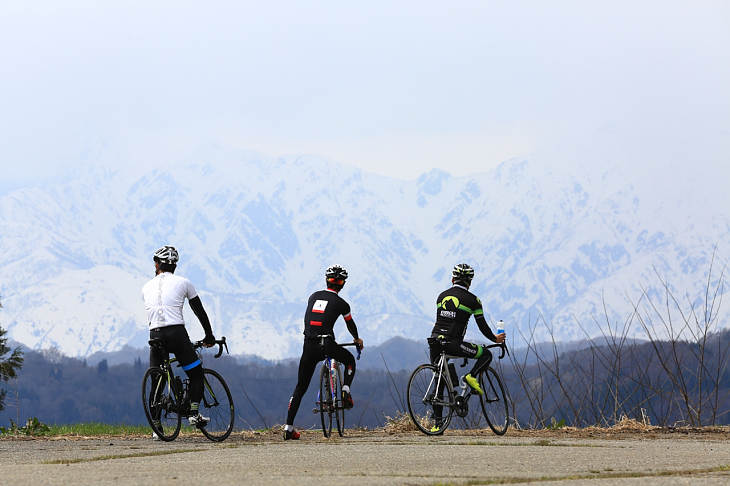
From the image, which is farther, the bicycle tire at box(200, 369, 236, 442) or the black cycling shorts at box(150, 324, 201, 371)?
the bicycle tire at box(200, 369, 236, 442)

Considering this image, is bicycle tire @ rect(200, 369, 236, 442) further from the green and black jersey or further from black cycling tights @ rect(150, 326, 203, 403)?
the green and black jersey

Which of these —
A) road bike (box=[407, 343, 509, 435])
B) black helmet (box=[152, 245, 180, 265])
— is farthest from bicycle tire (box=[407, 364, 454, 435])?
black helmet (box=[152, 245, 180, 265])

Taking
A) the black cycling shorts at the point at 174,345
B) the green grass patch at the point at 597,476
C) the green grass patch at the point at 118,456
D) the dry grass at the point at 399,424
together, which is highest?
the black cycling shorts at the point at 174,345

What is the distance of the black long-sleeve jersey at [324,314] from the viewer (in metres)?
10.5

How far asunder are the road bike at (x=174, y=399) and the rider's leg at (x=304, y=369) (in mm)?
690

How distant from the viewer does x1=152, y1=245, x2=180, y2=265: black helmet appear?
9.98 m

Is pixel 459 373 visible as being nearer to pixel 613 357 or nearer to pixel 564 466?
pixel 613 357

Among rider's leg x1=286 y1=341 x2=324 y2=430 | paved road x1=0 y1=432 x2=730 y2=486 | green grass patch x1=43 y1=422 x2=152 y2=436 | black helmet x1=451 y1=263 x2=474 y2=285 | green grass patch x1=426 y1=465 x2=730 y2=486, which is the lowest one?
green grass patch x1=426 y1=465 x2=730 y2=486

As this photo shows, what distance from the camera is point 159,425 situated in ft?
31.7

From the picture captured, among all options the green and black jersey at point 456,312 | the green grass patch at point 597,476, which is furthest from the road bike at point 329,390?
the green grass patch at point 597,476

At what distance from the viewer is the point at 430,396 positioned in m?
11.0

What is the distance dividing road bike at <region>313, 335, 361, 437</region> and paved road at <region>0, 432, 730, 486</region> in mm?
381

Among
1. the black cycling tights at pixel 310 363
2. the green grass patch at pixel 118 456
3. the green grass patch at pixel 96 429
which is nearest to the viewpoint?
the green grass patch at pixel 118 456

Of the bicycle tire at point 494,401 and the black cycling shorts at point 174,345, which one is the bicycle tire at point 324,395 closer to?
the black cycling shorts at point 174,345
